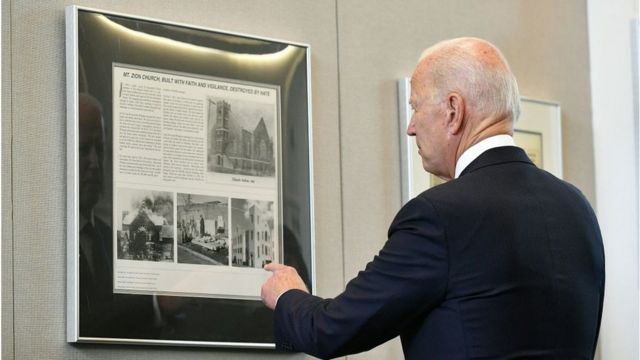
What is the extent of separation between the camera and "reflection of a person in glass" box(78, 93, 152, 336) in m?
2.92

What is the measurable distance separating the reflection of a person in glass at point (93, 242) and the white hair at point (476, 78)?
3.08ft

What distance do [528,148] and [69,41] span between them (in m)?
1.70

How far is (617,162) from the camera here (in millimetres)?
4273

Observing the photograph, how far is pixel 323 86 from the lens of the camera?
3547mm

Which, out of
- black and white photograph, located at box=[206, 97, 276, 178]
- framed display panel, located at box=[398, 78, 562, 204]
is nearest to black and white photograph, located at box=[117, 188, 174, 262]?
black and white photograph, located at box=[206, 97, 276, 178]

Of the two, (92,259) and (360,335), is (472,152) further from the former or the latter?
(92,259)

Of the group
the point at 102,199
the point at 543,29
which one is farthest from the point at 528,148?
the point at 102,199

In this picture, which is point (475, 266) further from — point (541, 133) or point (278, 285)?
point (541, 133)

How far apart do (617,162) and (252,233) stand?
5.33 feet

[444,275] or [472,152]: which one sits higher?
[472,152]

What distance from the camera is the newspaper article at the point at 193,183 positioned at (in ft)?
9.98

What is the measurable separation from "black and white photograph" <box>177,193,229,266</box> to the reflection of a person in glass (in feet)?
0.74

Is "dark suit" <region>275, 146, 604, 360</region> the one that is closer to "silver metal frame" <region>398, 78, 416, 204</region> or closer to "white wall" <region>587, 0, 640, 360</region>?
"silver metal frame" <region>398, 78, 416, 204</region>

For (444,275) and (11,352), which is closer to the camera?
(444,275)
